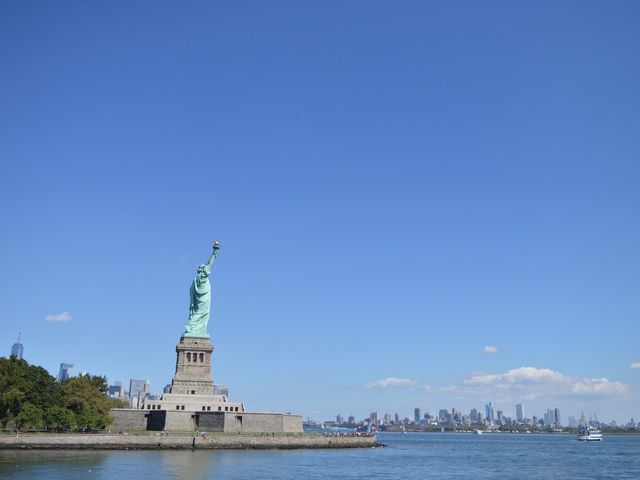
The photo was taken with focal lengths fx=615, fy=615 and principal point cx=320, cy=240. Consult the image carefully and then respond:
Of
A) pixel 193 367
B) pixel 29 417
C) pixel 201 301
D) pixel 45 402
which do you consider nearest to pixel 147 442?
pixel 29 417

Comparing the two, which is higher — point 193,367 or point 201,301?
point 201,301

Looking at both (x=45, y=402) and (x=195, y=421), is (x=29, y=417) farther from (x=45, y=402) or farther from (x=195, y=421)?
(x=195, y=421)

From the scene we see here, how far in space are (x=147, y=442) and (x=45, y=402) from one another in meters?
10.0

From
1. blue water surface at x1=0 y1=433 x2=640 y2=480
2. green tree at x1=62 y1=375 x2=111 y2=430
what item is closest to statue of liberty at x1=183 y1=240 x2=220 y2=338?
green tree at x1=62 y1=375 x2=111 y2=430

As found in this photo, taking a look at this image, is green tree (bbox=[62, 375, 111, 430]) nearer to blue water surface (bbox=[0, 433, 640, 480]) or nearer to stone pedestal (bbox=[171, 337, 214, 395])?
blue water surface (bbox=[0, 433, 640, 480])

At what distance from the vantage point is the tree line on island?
49938mm

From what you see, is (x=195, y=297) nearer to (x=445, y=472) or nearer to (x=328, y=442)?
(x=328, y=442)

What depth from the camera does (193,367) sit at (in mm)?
64562

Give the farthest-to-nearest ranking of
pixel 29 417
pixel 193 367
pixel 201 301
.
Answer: pixel 201 301, pixel 193 367, pixel 29 417

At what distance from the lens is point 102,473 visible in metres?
34.9

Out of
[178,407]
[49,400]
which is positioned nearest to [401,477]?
[178,407]

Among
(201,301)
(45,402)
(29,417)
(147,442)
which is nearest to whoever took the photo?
(29,417)

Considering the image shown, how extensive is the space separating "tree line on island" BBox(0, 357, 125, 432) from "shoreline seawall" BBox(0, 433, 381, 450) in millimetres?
2637

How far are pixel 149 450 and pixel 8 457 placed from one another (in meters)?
→ 11.8
